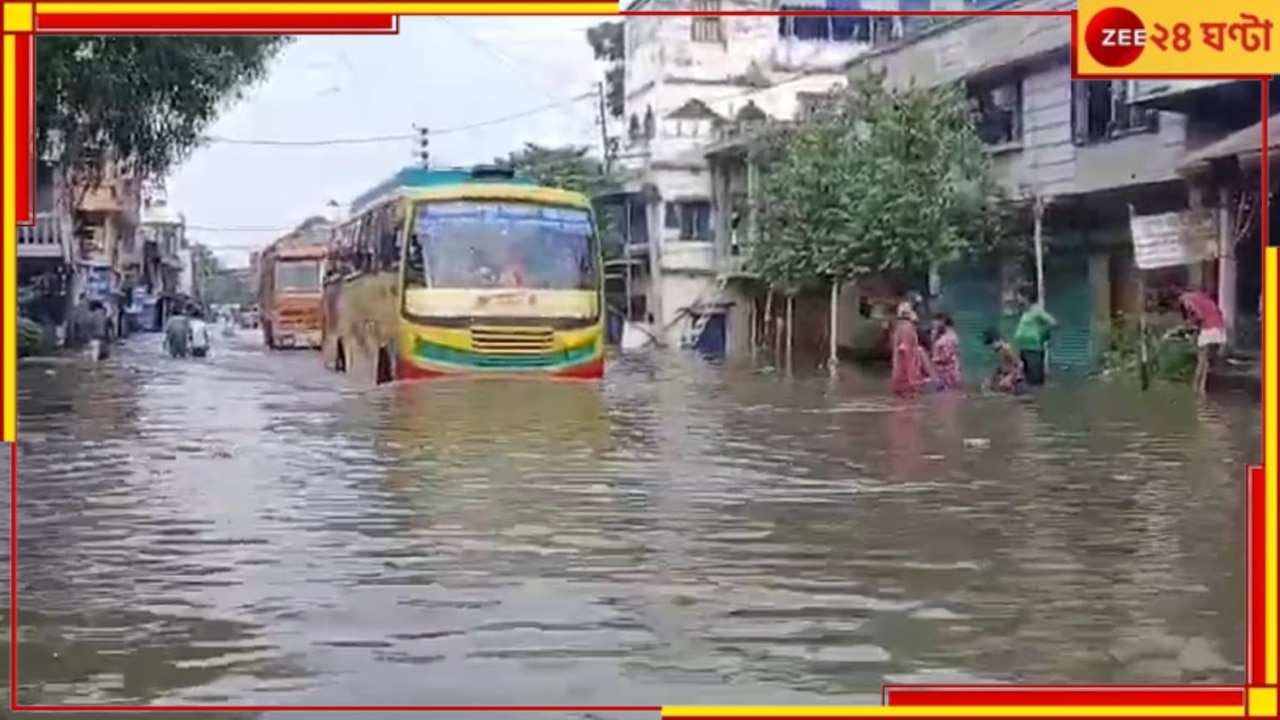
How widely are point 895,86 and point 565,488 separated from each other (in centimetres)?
196

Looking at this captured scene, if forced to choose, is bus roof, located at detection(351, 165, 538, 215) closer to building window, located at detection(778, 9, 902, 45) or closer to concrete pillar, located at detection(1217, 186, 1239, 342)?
building window, located at detection(778, 9, 902, 45)

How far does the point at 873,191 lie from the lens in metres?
8.16

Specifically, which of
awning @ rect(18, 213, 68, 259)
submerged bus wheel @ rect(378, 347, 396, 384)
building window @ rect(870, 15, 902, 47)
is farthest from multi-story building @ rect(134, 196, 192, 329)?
building window @ rect(870, 15, 902, 47)

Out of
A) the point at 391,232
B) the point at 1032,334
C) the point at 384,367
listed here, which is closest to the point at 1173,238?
the point at 1032,334

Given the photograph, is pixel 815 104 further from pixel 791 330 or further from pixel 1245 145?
pixel 1245 145

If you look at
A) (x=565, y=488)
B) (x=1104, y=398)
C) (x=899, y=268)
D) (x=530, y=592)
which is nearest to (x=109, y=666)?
(x=530, y=592)

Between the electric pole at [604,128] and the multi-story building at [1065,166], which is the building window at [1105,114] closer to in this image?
the multi-story building at [1065,166]

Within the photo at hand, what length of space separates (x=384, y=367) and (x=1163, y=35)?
346 cm

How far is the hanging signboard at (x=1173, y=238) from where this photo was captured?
674cm

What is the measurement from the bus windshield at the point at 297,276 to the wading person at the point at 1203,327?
2.94m

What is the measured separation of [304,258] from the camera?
24.6 feet

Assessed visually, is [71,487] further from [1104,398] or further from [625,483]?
[1104,398]

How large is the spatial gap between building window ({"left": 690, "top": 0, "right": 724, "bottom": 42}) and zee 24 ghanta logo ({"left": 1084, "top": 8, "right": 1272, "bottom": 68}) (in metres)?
1.19

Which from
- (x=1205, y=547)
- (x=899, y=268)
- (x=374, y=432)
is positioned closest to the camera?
(x=1205, y=547)
